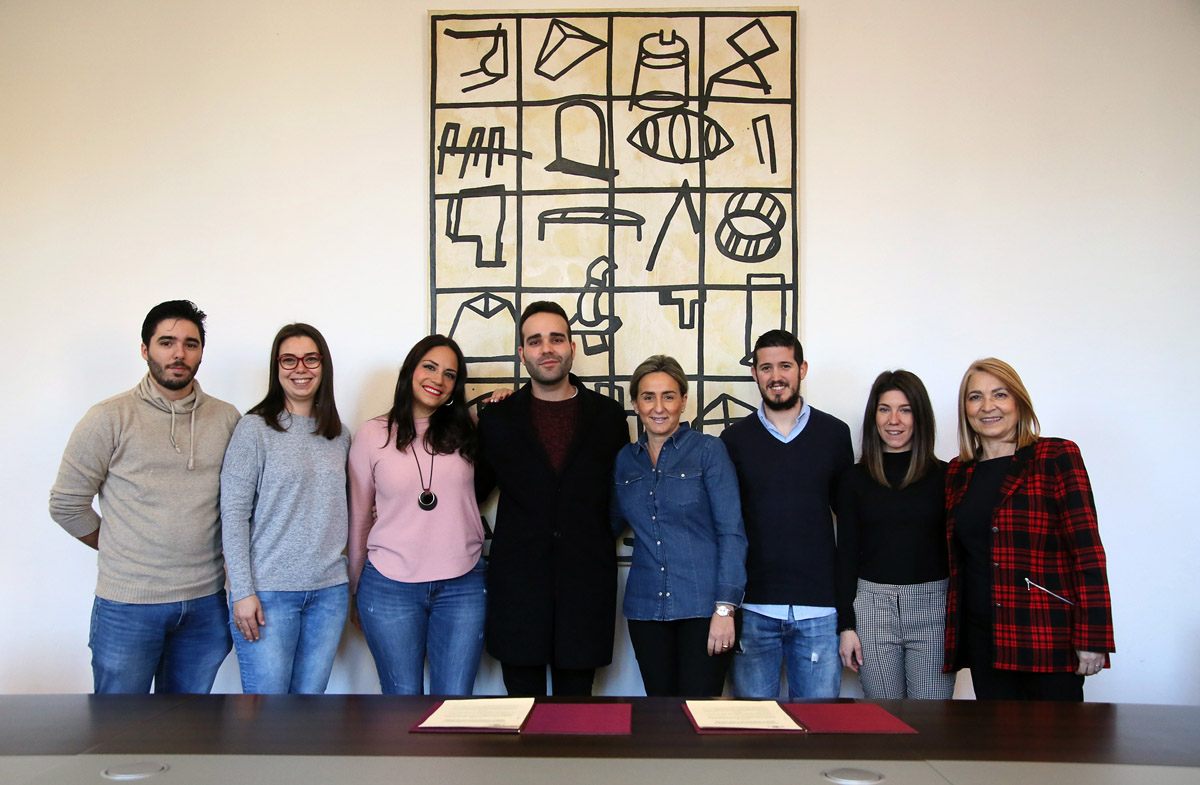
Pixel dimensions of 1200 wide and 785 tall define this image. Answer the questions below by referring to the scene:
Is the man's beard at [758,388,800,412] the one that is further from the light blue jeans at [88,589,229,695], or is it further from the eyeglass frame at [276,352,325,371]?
the light blue jeans at [88,589,229,695]

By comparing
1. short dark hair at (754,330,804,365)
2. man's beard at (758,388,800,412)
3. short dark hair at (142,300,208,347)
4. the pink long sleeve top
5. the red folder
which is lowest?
the red folder

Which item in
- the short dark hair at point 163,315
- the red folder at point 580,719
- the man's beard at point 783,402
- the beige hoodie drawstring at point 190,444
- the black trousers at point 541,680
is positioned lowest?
the black trousers at point 541,680

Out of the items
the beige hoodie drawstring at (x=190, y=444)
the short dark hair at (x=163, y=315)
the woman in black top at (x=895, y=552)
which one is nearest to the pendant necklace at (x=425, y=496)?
the beige hoodie drawstring at (x=190, y=444)

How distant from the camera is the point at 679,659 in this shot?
2463 millimetres

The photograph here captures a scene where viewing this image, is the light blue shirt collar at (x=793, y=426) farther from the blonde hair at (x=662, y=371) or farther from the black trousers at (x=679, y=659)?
the black trousers at (x=679, y=659)

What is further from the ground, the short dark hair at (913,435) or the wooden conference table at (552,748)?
the short dark hair at (913,435)

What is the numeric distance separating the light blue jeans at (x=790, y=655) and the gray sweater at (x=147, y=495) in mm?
1780

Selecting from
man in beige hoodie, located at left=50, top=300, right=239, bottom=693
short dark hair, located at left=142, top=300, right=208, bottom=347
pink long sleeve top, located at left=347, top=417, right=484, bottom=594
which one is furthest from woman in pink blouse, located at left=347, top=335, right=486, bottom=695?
short dark hair, located at left=142, top=300, right=208, bottom=347

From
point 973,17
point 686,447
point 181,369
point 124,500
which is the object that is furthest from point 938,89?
point 124,500

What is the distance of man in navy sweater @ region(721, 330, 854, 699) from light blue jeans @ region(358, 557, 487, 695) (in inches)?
36.7

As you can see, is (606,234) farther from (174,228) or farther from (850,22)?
(174,228)

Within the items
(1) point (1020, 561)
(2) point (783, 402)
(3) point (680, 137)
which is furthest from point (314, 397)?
(1) point (1020, 561)

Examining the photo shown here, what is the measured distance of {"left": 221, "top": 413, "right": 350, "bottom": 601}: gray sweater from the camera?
7.94 ft

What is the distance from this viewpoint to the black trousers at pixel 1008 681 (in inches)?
85.9
